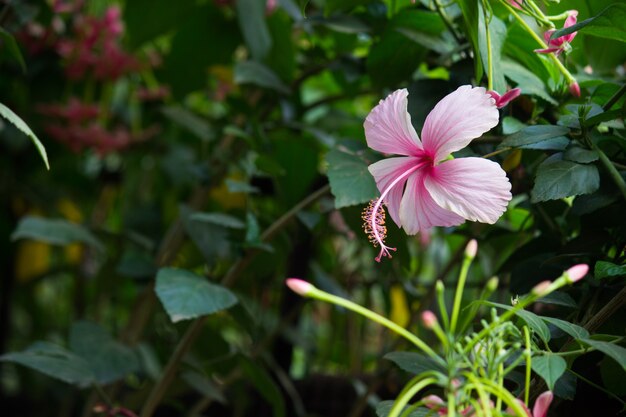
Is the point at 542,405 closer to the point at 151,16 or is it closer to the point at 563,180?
the point at 563,180

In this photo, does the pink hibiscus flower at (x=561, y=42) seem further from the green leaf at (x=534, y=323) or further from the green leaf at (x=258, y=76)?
the green leaf at (x=258, y=76)

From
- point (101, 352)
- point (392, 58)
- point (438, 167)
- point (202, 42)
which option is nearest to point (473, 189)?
point (438, 167)

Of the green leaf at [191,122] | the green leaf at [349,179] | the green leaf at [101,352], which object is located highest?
the green leaf at [349,179]

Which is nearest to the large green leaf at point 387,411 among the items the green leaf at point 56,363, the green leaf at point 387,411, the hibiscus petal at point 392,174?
the green leaf at point 387,411

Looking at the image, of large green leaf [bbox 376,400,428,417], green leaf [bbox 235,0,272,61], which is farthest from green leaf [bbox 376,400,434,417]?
green leaf [bbox 235,0,272,61]

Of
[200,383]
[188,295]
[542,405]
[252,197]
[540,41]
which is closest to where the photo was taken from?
[542,405]

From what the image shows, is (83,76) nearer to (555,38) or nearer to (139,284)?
(139,284)

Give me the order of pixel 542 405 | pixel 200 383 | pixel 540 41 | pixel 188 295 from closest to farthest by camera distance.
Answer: pixel 542 405 < pixel 540 41 < pixel 188 295 < pixel 200 383
